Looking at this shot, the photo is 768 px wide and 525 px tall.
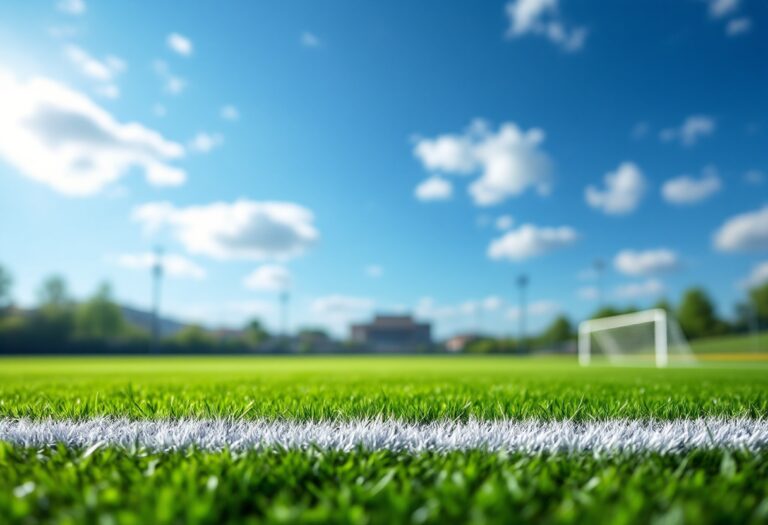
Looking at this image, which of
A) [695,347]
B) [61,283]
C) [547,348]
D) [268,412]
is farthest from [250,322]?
[268,412]

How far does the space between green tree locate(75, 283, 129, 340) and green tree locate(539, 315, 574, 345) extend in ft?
204

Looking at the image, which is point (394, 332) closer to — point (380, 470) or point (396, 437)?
point (396, 437)

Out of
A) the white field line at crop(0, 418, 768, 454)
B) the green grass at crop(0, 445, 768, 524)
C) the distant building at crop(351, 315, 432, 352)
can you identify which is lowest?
the distant building at crop(351, 315, 432, 352)

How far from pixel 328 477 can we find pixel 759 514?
1290 millimetres

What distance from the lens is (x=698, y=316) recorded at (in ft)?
187

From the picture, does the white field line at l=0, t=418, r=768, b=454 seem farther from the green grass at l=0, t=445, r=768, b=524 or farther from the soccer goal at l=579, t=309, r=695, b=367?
the soccer goal at l=579, t=309, r=695, b=367

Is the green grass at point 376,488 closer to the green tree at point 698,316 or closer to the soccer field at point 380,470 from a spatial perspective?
the soccer field at point 380,470

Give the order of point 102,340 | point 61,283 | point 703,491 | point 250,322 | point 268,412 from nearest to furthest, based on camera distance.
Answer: point 703,491 → point 268,412 → point 102,340 → point 61,283 → point 250,322

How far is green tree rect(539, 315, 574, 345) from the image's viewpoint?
235 ft

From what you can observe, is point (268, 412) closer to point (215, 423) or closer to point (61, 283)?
point (215, 423)

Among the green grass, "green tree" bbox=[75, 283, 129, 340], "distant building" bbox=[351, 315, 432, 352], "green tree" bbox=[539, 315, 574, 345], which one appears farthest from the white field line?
"distant building" bbox=[351, 315, 432, 352]

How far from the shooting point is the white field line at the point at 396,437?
208 centimetres

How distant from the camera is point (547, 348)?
72.6 meters

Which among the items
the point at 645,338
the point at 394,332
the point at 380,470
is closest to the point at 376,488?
the point at 380,470
